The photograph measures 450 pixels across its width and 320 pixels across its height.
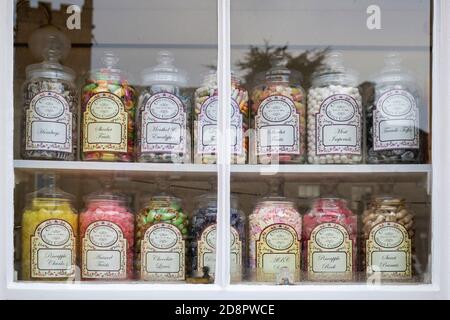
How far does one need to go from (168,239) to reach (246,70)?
535 mm

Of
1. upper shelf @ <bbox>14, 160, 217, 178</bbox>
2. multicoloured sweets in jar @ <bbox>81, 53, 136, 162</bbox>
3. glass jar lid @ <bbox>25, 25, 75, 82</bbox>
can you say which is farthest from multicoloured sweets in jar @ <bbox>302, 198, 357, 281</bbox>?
glass jar lid @ <bbox>25, 25, 75, 82</bbox>

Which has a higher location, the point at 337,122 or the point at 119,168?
the point at 337,122

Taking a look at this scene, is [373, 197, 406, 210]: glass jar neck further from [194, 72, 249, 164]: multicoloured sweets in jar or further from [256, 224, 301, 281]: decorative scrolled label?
[194, 72, 249, 164]: multicoloured sweets in jar

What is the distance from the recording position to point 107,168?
1.77 meters

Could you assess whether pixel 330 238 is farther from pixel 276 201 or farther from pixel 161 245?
pixel 161 245

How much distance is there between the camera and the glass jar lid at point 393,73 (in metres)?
1.81

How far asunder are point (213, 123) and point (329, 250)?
18.2 inches

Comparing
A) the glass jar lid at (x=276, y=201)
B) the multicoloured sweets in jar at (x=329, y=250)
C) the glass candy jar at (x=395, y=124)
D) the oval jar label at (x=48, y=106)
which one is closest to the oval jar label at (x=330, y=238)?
the multicoloured sweets in jar at (x=329, y=250)

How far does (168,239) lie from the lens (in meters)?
1.75

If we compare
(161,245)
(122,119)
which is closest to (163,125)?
(122,119)

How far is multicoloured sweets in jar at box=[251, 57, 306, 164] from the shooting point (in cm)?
179

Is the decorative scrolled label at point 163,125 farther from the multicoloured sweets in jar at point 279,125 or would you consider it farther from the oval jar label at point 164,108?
the multicoloured sweets in jar at point 279,125

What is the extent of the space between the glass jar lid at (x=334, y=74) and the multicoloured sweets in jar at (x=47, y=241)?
78 centimetres
